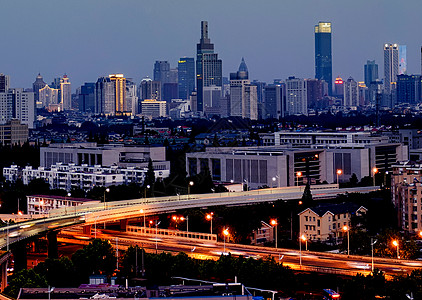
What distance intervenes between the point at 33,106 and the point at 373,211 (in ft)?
259

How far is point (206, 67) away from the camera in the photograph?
5517 inches

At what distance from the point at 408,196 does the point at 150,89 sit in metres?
132

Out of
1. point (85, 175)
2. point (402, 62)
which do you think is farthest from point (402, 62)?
point (85, 175)

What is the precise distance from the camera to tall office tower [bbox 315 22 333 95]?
6447 inches

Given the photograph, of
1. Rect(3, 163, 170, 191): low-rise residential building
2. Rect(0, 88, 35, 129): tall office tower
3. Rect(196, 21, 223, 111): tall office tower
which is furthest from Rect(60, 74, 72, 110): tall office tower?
Rect(3, 163, 170, 191): low-rise residential building

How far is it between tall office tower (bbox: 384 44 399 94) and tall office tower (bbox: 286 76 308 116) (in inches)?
810

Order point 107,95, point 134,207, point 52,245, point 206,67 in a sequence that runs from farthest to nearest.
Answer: point 107,95
point 206,67
point 134,207
point 52,245

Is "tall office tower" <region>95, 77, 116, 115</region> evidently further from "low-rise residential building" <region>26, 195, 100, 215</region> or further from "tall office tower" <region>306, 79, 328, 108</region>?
"low-rise residential building" <region>26, 195, 100, 215</region>

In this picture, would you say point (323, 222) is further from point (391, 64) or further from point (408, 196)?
point (391, 64)

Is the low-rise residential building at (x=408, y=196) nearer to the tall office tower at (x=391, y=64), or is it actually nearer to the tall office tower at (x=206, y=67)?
the tall office tower at (x=206, y=67)

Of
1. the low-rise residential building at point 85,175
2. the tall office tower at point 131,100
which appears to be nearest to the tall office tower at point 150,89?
the tall office tower at point 131,100

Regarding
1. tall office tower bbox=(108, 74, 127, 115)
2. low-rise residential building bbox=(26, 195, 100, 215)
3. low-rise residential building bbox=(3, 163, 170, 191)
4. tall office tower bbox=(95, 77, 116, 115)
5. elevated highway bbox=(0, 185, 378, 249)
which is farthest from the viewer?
tall office tower bbox=(95, 77, 116, 115)

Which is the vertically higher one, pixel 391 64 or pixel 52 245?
pixel 391 64

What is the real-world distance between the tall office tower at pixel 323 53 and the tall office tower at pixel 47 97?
42.4m
